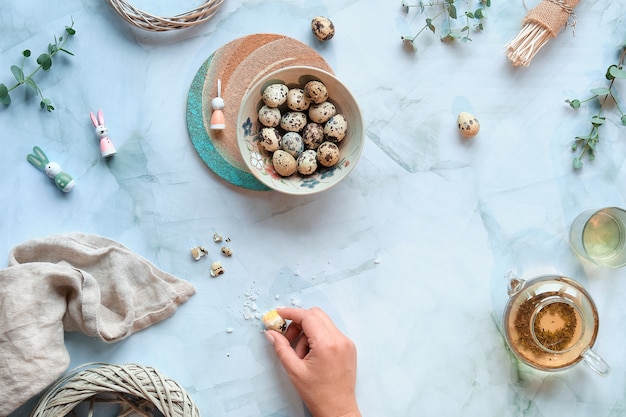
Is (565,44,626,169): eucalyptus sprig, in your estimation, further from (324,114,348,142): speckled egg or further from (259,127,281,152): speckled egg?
(259,127,281,152): speckled egg

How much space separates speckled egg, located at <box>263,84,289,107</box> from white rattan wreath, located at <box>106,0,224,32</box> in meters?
0.20

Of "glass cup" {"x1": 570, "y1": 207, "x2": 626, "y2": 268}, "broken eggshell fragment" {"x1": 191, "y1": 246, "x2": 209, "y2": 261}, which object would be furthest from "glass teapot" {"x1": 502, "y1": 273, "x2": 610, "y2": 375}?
"broken eggshell fragment" {"x1": 191, "y1": 246, "x2": 209, "y2": 261}

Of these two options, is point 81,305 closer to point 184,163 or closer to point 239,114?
point 184,163

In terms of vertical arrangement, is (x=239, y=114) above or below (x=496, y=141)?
above

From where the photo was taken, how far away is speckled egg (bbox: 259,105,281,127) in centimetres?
112

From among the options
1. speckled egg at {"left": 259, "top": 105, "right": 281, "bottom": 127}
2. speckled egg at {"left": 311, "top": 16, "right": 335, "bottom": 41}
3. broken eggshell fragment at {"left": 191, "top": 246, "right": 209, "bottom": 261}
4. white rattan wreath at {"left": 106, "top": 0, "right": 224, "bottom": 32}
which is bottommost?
broken eggshell fragment at {"left": 191, "top": 246, "right": 209, "bottom": 261}

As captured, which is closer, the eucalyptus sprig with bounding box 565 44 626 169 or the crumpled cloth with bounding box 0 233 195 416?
the crumpled cloth with bounding box 0 233 195 416

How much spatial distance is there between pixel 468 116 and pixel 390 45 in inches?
8.2

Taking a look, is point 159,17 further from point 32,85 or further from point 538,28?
point 538,28

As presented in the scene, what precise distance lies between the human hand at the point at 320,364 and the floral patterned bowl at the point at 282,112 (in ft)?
0.79

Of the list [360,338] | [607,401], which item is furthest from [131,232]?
[607,401]

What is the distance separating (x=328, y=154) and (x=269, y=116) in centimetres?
13

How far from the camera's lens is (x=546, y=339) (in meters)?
1.13

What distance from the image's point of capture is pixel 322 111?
1134 millimetres
